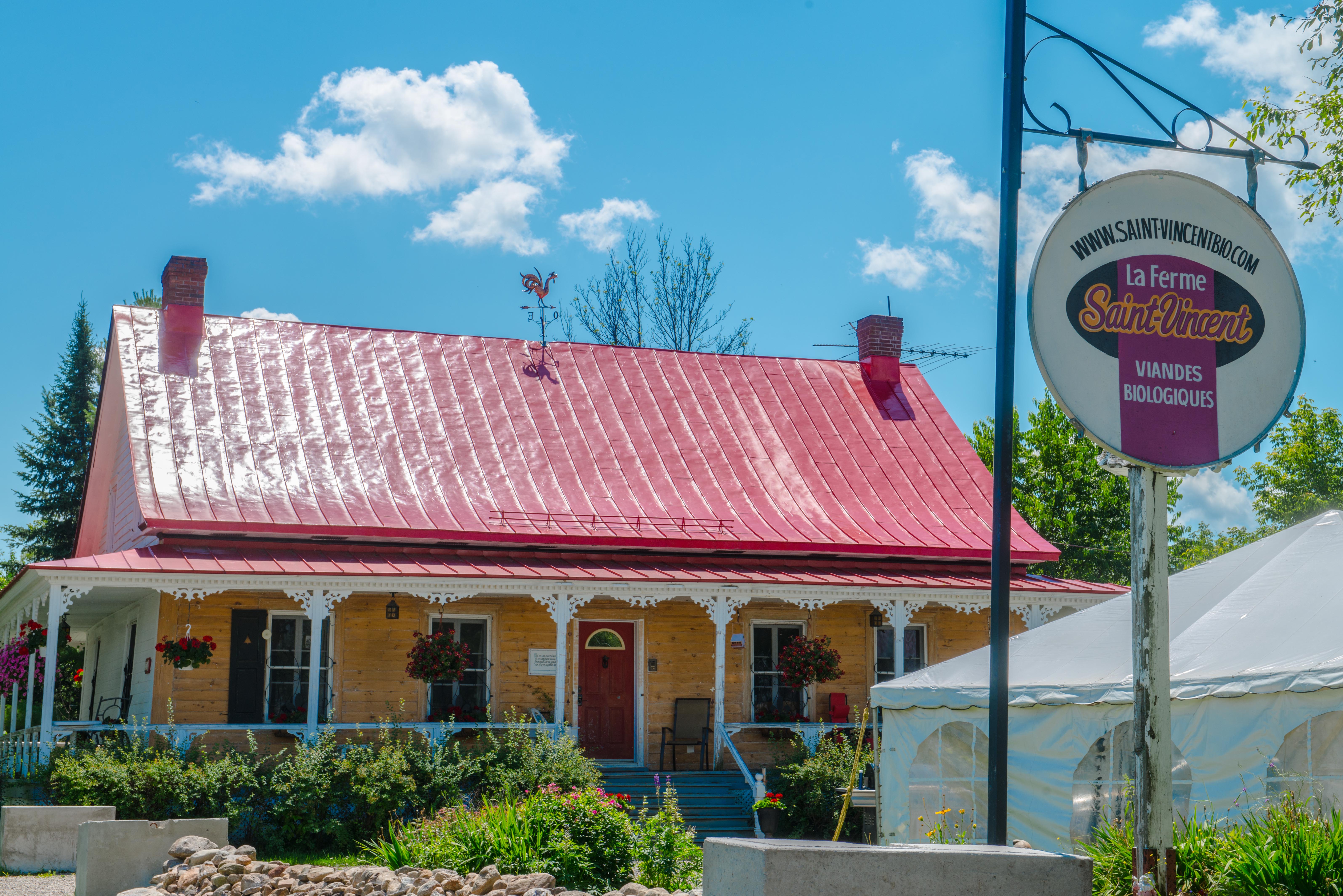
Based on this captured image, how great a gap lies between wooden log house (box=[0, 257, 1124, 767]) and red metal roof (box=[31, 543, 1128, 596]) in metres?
0.06

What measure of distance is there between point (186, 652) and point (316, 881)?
6.78 meters

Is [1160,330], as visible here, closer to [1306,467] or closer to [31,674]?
[31,674]

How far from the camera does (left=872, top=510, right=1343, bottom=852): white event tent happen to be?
9773 mm

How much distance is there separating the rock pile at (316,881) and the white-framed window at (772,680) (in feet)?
30.0

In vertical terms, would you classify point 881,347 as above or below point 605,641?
above

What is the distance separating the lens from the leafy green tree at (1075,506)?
3819 centimetres

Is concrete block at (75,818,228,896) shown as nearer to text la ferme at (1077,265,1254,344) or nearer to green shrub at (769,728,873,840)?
green shrub at (769,728,873,840)

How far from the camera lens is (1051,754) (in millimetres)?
11453

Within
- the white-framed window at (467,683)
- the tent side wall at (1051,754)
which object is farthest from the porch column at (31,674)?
Answer: the tent side wall at (1051,754)

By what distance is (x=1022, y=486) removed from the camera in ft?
130

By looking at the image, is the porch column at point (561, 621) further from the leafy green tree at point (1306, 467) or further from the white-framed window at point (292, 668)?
the leafy green tree at point (1306, 467)

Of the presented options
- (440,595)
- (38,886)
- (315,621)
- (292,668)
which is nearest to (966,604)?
(440,595)

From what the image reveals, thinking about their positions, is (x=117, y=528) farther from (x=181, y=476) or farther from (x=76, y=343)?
(x=76, y=343)

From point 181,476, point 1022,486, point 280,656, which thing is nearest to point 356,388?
point 181,476
